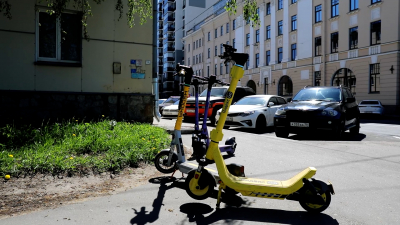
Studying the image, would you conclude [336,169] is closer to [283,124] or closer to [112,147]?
[112,147]

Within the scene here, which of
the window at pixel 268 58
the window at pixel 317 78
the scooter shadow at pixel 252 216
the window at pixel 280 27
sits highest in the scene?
the window at pixel 280 27

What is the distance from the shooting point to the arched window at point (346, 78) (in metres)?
31.8

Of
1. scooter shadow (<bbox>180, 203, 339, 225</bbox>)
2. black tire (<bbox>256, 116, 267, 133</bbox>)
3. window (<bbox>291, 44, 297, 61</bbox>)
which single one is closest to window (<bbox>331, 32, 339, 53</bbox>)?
window (<bbox>291, 44, 297, 61</bbox>)

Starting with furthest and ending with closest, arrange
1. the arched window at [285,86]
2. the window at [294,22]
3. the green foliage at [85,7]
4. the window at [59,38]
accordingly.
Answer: the arched window at [285,86], the window at [294,22], the window at [59,38], the green foliage at [85,7]

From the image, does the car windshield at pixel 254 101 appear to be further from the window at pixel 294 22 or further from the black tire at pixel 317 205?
the window at pixel 294 22

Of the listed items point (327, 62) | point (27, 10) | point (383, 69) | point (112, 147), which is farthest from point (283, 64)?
point (112, 147)

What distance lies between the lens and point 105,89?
1064 cm

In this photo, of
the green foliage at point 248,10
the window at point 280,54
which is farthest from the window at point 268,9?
the green foliage at point 248,10

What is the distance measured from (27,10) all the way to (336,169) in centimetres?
885

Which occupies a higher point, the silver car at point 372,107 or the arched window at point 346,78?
the arched window at point 346,78

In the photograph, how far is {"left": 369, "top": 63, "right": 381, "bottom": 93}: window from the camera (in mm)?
29603

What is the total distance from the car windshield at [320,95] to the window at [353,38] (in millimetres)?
22952

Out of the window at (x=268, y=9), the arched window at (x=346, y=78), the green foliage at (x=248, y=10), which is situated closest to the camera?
the green foliage at (x=248, y=10)

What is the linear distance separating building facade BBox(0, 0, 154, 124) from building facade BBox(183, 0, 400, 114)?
Answer: 24.2 meters
